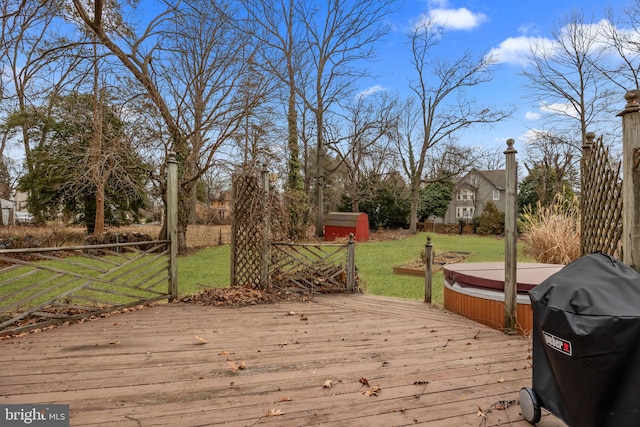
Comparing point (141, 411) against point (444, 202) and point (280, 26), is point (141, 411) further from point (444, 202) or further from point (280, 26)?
point (444, 202)

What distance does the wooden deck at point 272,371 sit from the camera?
2211 mm

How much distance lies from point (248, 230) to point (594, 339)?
4839 millimetres

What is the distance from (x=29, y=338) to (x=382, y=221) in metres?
23.2

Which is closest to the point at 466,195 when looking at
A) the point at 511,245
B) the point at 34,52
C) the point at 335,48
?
the point at 335,48

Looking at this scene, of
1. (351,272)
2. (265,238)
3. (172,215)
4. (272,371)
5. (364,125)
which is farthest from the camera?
(364,125)

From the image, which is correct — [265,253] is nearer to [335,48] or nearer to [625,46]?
[625,46]

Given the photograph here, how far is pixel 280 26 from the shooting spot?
1892cm

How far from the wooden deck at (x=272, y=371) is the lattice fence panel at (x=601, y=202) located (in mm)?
1153

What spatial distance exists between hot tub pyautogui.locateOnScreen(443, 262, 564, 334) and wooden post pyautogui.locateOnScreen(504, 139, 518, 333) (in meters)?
0.12

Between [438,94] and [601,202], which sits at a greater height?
[438,94]

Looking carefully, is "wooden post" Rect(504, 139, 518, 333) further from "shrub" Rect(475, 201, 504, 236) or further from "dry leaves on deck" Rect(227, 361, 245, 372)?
"shrub" Rect(475, 201, 504, 236)

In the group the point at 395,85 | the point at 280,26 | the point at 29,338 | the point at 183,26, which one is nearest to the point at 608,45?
the point at 395,85

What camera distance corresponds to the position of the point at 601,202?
3223 mm

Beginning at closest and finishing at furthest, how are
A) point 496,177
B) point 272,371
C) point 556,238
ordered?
point 272,371
point 556,238
point 496,177
